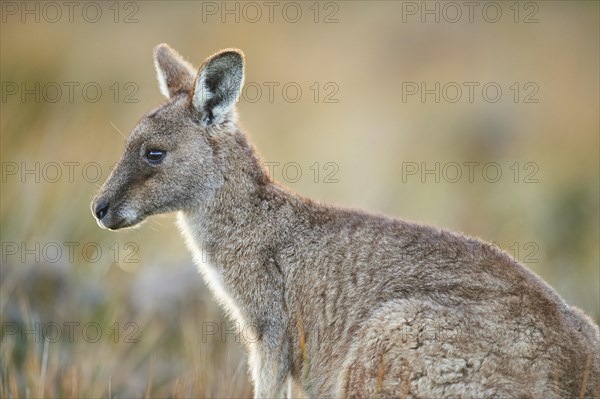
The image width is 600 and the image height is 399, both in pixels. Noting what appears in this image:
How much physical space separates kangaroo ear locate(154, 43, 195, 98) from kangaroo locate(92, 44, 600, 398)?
0.01 m

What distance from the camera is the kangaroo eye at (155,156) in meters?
6.89

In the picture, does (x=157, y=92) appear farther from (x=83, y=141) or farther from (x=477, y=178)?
(x=477, y=178)

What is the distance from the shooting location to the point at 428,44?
16938 mm

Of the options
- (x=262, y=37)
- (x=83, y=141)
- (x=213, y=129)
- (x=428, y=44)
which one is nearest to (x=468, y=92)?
(x=428, y=44)

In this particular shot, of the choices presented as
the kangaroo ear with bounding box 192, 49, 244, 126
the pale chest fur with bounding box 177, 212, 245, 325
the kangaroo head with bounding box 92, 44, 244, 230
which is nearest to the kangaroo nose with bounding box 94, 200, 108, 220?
the kangaroo head with bounding box 92, 44, 244, 230

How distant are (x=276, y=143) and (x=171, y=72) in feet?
19.5

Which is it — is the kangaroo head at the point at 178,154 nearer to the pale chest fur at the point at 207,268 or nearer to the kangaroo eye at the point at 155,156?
the kangaroo eye at the point at 155,156

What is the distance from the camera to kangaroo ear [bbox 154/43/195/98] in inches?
290

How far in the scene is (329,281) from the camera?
644 cm

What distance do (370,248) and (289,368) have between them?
944 millimetres

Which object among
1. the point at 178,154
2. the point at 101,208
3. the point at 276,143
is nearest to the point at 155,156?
the point at 178,154

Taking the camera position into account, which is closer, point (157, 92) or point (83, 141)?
point (83, 141)

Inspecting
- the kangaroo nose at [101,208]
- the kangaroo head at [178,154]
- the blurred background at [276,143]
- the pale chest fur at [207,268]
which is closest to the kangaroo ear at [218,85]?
the kangaroo head at [178,154]

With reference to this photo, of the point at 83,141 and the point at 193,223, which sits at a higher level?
the point at 83,141
